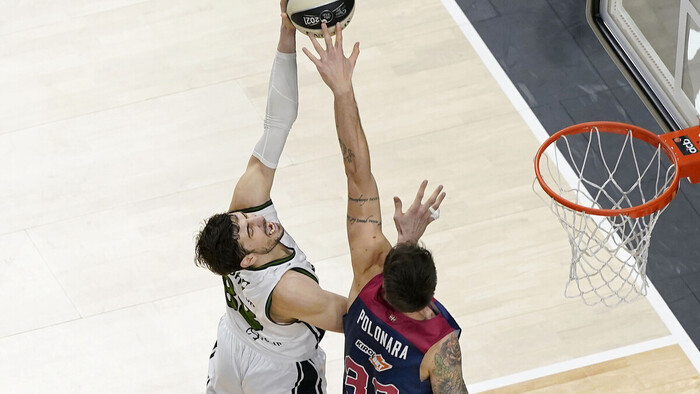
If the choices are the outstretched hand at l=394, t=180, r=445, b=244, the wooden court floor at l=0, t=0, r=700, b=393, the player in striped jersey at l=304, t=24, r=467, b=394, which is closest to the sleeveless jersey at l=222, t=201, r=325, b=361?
the player in striped jersey at l=304, t=24, r=467, b=394

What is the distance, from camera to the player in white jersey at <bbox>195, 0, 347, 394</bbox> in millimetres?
4160

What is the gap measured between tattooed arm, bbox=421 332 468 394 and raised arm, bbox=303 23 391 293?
0.36 m

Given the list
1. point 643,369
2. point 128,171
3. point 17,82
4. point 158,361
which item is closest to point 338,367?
point 158,361

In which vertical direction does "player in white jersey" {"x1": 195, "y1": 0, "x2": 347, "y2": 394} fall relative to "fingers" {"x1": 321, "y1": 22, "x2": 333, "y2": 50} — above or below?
below

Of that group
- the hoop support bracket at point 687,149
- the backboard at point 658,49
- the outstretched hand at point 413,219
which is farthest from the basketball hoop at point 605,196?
the outstretched hand at point 413,219

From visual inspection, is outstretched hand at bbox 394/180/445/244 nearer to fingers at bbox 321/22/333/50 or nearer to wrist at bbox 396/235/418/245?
wrist at bbox 396/235/418/245

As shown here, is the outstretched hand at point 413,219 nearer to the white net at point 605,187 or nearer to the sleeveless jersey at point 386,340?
the sleeveless jersey at point 386,340

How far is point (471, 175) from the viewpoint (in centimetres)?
632

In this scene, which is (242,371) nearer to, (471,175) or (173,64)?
(471,175)

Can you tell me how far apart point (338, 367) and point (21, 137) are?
97.6 inches

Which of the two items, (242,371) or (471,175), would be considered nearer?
(242,371)

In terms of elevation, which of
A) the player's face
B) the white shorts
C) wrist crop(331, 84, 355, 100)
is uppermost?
wrist crop(331, 84, 355, 100)

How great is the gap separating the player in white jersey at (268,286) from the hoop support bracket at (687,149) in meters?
1.35

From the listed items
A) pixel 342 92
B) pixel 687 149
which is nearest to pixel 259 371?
pixel 342 92
